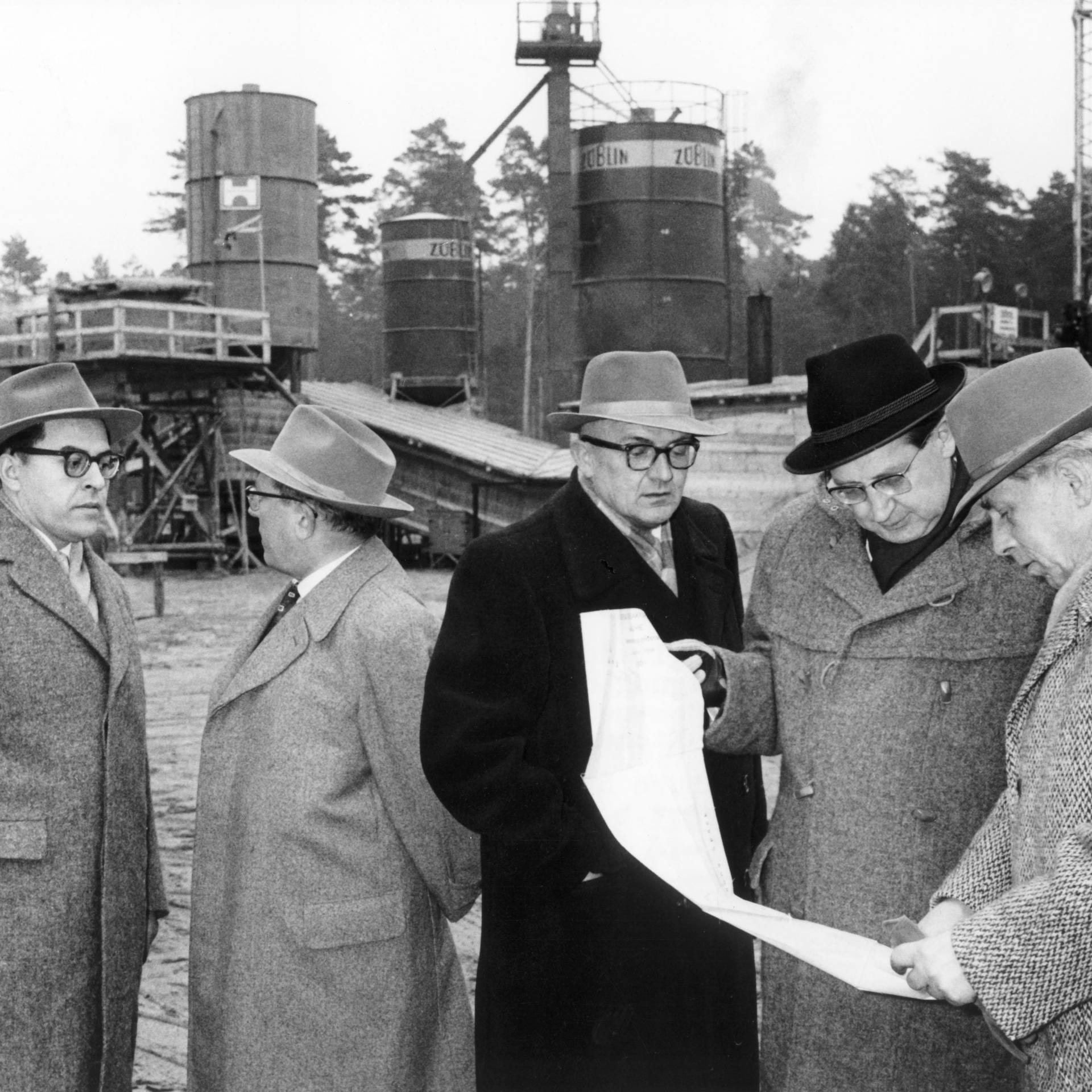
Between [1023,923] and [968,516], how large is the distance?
3.77 ft

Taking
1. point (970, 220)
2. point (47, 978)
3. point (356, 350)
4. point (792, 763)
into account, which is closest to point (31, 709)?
point (47, 978)

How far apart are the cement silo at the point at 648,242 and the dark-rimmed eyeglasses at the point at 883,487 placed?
2251 centimetres

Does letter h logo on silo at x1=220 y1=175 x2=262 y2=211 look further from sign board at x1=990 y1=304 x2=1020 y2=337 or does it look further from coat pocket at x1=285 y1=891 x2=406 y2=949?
coat pocket at x1=285 y1=891 x2=406 y2=949

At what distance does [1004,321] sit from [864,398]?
19.2 metres

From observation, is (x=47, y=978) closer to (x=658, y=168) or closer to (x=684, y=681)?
(x=684, y=681)

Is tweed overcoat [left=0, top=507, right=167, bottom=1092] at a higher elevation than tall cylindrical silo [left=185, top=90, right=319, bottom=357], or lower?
lower

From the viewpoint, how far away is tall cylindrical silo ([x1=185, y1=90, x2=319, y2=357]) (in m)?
25.7

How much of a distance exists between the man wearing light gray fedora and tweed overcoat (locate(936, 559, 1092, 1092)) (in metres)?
1.26

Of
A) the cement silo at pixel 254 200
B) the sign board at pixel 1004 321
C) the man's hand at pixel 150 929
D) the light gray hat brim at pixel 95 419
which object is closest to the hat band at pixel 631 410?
the light gray hat brim at pixel 95 419

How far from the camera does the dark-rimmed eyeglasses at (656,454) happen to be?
337cm

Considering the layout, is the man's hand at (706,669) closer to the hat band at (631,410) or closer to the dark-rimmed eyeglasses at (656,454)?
the dark-rimmed eyeglasses at (656,454)

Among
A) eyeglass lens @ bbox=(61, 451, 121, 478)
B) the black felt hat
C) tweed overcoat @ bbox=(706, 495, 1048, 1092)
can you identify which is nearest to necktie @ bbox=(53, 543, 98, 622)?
eyeglass lens @ bbox=(61, 451, 121, 478)

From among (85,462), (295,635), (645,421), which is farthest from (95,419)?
(645,421)

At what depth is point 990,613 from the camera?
3012 mm
